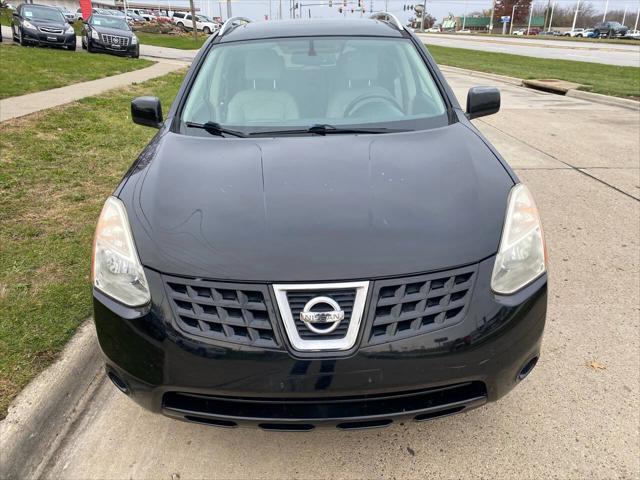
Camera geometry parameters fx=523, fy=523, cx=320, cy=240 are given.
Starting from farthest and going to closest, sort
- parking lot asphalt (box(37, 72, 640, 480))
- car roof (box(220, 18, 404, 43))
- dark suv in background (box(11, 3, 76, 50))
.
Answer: dark suv in background (box(11, 3, 76, 50)) < car roof (box(220, 18, 404, 43)) < parking lot asphalt (box(37, 72, 640, 480))

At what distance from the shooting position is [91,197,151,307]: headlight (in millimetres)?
1893

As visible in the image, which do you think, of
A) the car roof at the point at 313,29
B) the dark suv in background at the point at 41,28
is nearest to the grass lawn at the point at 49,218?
the car roof at the point at 313,29

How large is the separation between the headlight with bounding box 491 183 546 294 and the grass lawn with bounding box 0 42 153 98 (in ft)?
31.6

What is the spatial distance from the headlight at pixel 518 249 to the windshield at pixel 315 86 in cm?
87

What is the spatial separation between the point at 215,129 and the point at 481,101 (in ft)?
5.44

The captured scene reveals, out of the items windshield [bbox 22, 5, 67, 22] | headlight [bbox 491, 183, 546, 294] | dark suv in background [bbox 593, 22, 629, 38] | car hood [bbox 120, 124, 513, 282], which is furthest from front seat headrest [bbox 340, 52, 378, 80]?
dark suv in background [bbox 593, 22, 629, 38]

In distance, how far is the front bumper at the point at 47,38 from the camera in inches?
679

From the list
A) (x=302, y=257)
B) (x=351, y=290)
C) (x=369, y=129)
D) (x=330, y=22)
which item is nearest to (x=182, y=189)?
(x=302, y=257)

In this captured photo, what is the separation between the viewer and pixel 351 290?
A: 1.77 meters

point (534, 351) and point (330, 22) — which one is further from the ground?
point (330, 22)

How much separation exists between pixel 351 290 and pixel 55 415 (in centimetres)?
157

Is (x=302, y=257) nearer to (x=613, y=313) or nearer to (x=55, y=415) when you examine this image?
(x=55, y=415)

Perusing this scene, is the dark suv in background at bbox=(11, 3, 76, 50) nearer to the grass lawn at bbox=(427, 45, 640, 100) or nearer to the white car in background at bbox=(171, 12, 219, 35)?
the grass lawn at bbox=(427, 45, 640, 100)

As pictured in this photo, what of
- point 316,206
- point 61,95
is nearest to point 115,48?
point 61,95
